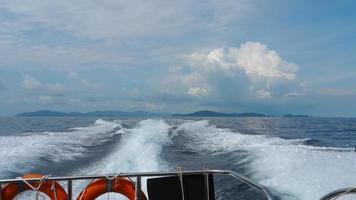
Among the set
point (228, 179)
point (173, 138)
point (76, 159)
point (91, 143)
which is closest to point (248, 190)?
point (228, 179)

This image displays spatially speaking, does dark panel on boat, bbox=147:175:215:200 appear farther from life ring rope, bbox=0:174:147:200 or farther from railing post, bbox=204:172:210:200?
life ring rope, bbox=0:174:147:200

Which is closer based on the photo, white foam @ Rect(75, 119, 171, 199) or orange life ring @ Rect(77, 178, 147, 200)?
orange life ring @ Rect(77, 178, 147, 200)

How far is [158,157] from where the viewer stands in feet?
42.8

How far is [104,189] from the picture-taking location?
12.6 feet

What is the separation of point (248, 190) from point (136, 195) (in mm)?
4451

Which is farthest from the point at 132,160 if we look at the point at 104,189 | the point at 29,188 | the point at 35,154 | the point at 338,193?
the point at 338,193

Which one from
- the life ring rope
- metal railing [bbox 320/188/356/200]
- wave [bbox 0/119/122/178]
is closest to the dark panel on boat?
the life ring rope

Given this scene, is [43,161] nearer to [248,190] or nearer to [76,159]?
[76,159]

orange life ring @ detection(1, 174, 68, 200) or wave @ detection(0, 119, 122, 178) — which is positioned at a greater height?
wave @ detection(0, 119, 122, 178)

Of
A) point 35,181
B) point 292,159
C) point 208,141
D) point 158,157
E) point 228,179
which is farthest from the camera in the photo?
point 208,141

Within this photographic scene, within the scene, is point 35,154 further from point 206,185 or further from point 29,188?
point 206,185

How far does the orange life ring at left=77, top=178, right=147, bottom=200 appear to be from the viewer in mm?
3824

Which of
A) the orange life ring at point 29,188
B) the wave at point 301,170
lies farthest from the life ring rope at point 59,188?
the wave at point 301,170

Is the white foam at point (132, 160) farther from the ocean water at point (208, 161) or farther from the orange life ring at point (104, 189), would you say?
the orange life ring at point (104, 189)
